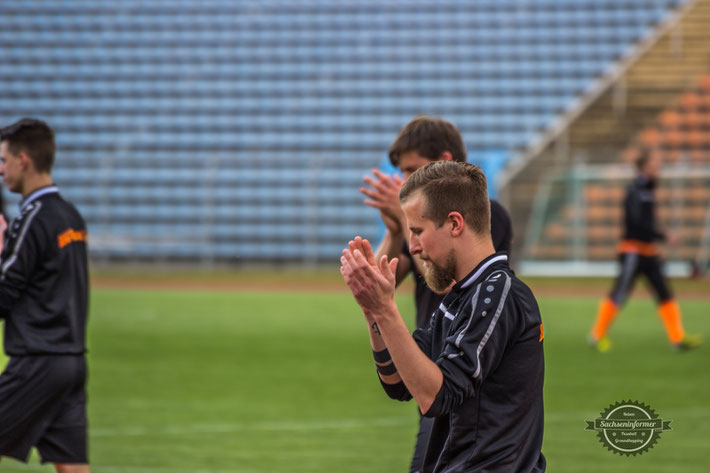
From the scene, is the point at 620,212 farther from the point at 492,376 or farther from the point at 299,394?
the point at 492,376

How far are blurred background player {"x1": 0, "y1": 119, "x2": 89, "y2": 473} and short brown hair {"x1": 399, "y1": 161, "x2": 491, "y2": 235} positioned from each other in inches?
96.8

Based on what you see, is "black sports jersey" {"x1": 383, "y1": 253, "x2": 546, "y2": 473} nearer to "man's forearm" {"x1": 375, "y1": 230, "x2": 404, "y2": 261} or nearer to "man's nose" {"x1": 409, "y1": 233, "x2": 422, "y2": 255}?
"man's nose" {"x1": 409, "y1": 233, "x2": 422, "y2": 255}

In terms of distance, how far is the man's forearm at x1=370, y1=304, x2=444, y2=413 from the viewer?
2740 millimetres

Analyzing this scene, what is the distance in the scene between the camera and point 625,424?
10.8 ft

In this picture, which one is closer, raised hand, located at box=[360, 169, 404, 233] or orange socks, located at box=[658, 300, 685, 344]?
raised hand, located at box=[360, 169, 404, 233]

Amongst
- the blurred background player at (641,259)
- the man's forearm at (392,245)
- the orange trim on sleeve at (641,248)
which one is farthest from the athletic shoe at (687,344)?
the man's forearm at (392,245)

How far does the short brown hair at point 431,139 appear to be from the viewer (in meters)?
4.33

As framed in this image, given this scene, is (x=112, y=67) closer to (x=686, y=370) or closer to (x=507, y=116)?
(x=507, y=116)

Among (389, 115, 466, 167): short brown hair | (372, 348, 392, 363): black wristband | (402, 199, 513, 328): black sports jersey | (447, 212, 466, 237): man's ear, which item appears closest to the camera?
(447, 212, 466, 237): man's ear

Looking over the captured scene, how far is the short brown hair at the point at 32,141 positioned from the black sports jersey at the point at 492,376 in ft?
9.07

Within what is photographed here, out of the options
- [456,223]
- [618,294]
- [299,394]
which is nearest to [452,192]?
[456,223]

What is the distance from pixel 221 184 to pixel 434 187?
22896 millimetres

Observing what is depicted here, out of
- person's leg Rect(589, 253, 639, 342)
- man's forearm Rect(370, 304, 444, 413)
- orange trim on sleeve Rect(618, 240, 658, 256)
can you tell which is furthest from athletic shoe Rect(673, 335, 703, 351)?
→ man's forearm Rect(370, 304, 444, 413)

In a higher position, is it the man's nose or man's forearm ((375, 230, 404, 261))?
the man's nose
